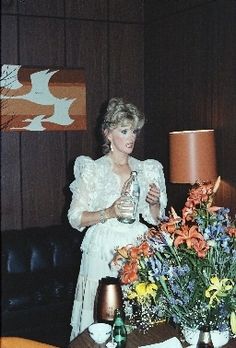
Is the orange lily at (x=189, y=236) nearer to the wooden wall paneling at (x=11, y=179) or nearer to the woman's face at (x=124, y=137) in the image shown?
the woman's face at (x=124, y=137)

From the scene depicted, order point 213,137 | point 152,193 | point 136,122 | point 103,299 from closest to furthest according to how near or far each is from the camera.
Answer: point 103,299 → point 152,193 → point 136,122 → point 213,137

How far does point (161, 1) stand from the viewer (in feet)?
15.1

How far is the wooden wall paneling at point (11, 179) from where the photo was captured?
451 centimetres

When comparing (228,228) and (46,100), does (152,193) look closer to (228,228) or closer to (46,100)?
(228,228)

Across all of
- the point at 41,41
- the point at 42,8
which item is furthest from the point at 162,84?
the point at 42,8

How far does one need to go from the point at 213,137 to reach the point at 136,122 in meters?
0.91

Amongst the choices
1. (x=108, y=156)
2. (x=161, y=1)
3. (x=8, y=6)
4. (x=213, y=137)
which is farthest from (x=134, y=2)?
(x=108, y=156)

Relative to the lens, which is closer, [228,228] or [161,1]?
[228,228]

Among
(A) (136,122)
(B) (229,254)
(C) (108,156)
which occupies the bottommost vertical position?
(B) (229,254)

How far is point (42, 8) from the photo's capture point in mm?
4535

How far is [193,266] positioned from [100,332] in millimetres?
477

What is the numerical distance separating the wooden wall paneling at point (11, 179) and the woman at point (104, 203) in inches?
63.8

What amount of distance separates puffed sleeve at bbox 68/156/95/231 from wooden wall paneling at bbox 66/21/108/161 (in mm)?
1772

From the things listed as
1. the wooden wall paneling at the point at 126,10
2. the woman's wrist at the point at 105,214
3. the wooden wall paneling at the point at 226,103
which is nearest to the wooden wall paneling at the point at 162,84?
the wooden wall paneling at the point at 126,10
